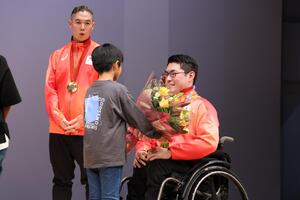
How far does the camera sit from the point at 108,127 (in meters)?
3.06

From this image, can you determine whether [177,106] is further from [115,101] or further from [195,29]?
[195,29]

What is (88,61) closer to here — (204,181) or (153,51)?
(153,51)

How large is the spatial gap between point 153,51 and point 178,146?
134 cm

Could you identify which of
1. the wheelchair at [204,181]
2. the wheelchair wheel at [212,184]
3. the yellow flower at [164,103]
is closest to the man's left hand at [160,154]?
the wheelchair at [204,181]

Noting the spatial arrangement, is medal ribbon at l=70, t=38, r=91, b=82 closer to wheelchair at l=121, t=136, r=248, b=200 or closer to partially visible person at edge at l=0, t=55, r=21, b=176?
partially visible person at edge at l=0, t=55, r=21, b=176

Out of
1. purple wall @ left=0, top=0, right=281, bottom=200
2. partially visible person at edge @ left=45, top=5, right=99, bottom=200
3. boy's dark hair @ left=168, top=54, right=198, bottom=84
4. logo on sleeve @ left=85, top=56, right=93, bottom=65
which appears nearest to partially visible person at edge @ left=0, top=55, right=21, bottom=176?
partially visible person at edge @ left=45, top=5, right=99, bottom=200

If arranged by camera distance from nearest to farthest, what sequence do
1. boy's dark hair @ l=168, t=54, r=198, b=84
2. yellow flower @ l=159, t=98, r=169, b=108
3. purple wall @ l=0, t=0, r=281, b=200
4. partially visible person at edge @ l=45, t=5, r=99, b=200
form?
yellow flower @ l=159, t=98, r=169, b=108
boy's dark hair @ l=168, t=54, r=198, b=84
partially visible person at edge @ l=45, t=5, r=99, b=200
purple wall @ l=0, t=0, r=281, b=200

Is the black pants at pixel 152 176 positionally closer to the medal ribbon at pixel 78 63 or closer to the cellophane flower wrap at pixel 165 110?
the cellophane flower wrap at pixel 165 110

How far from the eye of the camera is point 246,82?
4.50 m

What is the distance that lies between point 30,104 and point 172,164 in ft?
5.13

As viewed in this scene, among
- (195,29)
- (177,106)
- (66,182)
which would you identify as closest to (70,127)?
(66,182)

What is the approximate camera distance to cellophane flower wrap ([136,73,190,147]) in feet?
9.95

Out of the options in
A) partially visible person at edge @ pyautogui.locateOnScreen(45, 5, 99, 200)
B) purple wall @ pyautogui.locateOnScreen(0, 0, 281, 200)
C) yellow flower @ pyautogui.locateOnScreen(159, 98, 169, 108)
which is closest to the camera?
yellow flower @ pyautogui.locateOnScreen(159, 98, 169, 108)

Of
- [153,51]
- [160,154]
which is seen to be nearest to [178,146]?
[160,154]
